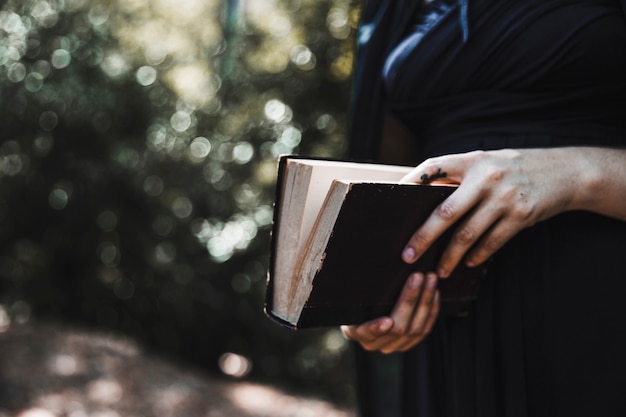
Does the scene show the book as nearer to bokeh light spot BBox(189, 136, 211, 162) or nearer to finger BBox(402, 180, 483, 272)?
finger BBox(402, 180, 483, 272)

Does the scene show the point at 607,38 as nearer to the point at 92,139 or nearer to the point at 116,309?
the point at 92,139

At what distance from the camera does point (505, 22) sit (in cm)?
117

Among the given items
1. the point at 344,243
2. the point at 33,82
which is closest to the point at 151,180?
the point at 33,82

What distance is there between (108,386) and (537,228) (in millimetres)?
3819

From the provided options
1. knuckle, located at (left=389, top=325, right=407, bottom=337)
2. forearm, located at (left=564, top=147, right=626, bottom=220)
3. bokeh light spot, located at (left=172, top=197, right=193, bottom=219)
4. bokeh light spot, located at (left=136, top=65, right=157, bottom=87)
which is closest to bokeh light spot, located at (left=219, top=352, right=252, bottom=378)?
bokeh light spot, located at (left=172, top=197, right=193, bottom=219)

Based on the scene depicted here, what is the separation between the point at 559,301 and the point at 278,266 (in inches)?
18.5

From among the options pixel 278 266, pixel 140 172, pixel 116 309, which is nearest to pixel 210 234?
pixel 140 172

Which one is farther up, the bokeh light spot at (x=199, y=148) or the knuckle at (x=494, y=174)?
the bokeh light spot at (x=199, y=148)

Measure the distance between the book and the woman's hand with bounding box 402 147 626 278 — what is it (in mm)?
26

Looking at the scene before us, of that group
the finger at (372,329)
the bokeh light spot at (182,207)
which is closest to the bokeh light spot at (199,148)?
the bokeh light spot at (182,207)

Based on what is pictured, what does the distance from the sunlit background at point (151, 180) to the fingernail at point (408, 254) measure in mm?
3775

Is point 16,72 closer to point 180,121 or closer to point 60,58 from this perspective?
point 60,58

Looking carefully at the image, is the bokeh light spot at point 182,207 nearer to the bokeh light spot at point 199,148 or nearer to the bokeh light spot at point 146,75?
the bokeh light spot at point 199,148

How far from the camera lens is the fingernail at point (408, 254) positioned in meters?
1.04
